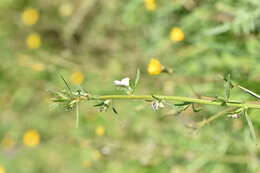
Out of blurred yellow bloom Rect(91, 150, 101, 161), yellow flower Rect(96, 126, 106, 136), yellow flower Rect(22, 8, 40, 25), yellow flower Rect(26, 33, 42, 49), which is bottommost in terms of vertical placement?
blurred yellow bloom Rect(91, 150, 101, 161)

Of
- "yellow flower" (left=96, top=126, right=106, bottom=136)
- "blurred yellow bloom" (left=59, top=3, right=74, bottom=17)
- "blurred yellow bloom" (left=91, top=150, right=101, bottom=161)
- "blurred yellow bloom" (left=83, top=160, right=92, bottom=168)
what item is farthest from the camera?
"blurred yellow bloom" (left=59, top=3, right=74, bottom=17)

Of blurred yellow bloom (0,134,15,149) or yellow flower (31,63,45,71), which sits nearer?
yellow flower (31,63,45,71)

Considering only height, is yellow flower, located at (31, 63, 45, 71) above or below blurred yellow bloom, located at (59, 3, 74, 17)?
below

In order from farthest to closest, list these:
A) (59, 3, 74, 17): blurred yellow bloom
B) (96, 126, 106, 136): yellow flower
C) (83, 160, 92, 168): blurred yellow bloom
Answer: (59, 3, 74, 17): blurred yellow bloom → (83, 160, 92, 168): blurred yellow bloom → (96, 126, 106, 136): yellow flower

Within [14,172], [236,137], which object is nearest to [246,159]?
[236,137]

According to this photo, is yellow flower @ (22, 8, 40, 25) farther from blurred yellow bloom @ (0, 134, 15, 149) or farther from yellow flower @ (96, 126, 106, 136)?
yellow flower @ (96, 126, 106, 136)

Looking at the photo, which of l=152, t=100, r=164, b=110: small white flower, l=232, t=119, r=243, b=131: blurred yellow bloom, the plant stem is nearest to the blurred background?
l=232, t=119, r=243, b=131: blurred yellow bloom

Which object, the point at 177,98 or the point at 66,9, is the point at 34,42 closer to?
the point at 66,9

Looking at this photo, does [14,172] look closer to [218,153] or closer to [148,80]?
[148,80]

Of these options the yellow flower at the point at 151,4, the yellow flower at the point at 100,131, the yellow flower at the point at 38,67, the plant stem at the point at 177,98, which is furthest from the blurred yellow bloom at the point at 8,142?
the plant stem at the point at 177,98
